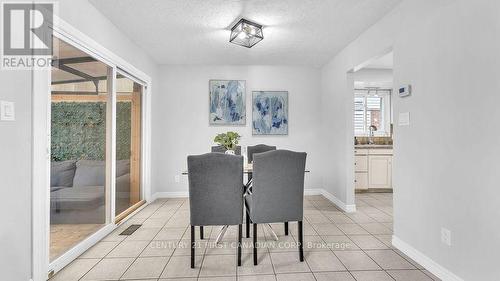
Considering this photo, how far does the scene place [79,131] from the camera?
250 centimetres

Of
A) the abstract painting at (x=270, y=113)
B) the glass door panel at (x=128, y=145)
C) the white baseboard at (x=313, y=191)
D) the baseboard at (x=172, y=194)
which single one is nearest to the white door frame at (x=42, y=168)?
the glass door panel at (x=128, y=145)

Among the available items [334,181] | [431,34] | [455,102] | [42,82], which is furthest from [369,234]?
[42,82]

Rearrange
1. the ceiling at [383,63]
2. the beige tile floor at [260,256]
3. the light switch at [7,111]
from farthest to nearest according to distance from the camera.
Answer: the ceiling at [383,63], the beige tile floor at [260,256], the light switch at [7,111]

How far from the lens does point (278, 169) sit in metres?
2.22

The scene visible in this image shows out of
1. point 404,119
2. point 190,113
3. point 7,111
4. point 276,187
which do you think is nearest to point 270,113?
point 190,113

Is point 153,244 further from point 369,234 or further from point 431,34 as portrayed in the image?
point 431,34

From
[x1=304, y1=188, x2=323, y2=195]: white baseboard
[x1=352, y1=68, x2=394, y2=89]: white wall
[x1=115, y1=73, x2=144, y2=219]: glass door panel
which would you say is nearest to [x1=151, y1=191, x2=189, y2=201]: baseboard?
[x1=115, y1=73, x2=144, y2=219]: glass door panel

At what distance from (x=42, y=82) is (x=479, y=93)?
10.4ft

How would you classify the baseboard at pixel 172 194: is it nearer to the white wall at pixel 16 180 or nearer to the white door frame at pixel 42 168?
the white door frame at pixel 42 168

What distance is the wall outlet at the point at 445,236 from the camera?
1968 millimetres

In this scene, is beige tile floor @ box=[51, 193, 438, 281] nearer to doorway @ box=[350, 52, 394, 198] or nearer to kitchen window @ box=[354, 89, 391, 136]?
doorway @ box=[350, 52, 394, 198]

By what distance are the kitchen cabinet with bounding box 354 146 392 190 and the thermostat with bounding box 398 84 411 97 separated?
8.74 feet

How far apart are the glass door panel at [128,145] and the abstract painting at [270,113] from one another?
203cm

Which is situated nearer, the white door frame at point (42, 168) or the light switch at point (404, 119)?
the white door frame at point (42, 168)
